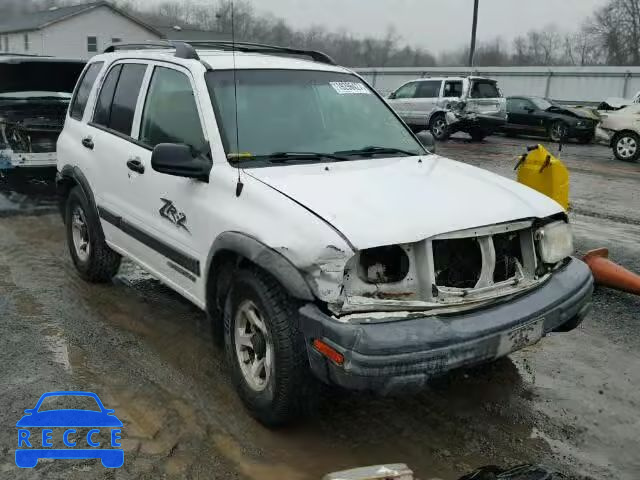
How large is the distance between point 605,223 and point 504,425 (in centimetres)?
576

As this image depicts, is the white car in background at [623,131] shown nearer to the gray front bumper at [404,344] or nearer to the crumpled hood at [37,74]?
the crumpled hood at [37,74]

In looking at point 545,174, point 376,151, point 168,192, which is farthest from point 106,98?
point 545,174

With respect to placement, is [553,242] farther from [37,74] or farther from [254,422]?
[37,74]

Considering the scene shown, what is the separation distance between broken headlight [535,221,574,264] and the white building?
44363mm

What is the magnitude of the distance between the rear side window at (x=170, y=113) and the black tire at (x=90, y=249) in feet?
3.68

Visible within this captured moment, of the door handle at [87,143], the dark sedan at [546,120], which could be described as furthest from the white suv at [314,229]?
the dark sedan at [546,120]

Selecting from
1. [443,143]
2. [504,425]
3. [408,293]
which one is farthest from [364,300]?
[443,143]

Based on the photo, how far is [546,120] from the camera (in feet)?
66.5

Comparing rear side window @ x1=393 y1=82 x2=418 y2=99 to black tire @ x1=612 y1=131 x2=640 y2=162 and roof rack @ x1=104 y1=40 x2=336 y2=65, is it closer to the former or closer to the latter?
black tire @ x1=612 y1=131 x2=640 y2=162

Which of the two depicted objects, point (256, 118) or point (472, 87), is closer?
point (256, 118)

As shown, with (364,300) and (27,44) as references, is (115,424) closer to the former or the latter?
(364,300)

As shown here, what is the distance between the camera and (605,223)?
8492mm

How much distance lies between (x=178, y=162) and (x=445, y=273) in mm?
1620

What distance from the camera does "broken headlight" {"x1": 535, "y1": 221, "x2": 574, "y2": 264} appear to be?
11.9 feet
